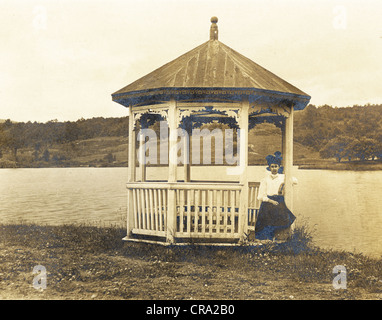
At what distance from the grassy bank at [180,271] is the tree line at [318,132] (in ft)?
89.5

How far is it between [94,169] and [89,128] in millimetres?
8886

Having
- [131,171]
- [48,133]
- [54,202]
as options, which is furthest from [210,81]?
[48,133]

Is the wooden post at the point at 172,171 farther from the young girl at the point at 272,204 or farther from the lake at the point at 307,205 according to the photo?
the lake at the point at 307,205

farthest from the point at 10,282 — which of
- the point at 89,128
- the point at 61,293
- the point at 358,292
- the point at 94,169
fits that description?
the point at 94,169

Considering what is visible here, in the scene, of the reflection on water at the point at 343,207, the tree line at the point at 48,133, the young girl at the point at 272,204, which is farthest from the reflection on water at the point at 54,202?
the reflection on water at the point at 343,207

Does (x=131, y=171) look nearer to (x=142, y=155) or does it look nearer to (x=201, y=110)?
(x=142, y=155)

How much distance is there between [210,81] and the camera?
9.77 meters

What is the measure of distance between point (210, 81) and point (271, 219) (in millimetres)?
3874

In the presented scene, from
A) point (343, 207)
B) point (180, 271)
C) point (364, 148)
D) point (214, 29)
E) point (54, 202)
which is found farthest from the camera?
point (364, 148)

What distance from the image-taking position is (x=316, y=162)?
128 ft

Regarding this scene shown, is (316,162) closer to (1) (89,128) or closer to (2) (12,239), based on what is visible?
(1) (89,128)

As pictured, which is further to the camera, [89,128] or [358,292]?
[89,128]

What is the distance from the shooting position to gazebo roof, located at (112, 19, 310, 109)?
963 centimetres

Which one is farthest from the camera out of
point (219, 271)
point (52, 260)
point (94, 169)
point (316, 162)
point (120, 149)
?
point (94, 169)
